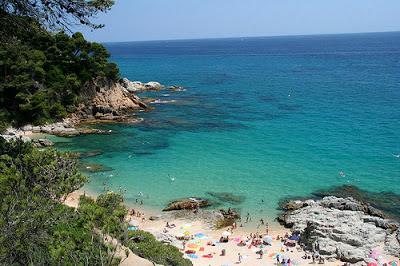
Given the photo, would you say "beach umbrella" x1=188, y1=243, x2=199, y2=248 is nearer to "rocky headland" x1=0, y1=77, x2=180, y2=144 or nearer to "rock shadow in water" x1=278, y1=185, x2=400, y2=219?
"rock shadow in water" x1=278, y1=185, x2=400, y2=219

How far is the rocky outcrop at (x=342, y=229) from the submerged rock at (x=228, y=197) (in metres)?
4.93

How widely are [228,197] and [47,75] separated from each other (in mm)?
36073

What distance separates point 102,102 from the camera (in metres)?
59.0

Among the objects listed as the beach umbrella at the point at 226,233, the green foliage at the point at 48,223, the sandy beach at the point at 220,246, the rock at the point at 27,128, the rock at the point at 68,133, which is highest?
the green foliage at the point at 48,223

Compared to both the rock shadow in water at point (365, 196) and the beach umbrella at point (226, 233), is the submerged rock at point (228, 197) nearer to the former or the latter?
the rock shadow in water at point (365, 196)

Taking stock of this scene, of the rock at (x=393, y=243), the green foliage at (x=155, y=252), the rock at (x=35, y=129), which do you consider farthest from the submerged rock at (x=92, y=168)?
the rock at (x=393, y=243)

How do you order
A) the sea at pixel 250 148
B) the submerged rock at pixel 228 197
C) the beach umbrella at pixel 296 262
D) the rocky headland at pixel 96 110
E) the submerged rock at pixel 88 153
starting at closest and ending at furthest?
1. the beach umbrella at pixel 296 262
2. the submerged rock at pixel 228 197
3. the sea at pixel 250 148
4. the submerged rock at pixel 88 153
5. the rocky headland at pixel 96 110

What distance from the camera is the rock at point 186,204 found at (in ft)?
104

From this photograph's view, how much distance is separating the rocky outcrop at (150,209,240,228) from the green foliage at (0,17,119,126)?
28.8m

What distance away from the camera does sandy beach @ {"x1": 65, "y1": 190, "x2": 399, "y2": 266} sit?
81.5ft

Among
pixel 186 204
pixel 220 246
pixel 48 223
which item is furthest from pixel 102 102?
pixel 48 223

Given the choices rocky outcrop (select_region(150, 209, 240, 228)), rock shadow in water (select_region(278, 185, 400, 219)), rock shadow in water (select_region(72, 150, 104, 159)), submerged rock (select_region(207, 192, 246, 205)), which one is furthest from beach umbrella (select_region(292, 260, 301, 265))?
rock shadow in water (select_region(72, 150, 104, 159))

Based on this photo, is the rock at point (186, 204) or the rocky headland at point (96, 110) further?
the rocky headland at point (96, 110)

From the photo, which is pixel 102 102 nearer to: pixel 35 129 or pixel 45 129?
pixel 45 129
